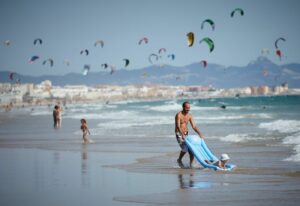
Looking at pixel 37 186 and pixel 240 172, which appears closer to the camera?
pixel 37 186

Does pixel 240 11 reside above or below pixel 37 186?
above

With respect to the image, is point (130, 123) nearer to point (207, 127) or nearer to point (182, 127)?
point (207, 127)

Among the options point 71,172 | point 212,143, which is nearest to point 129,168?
point 71,172

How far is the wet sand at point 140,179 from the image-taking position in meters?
7.31

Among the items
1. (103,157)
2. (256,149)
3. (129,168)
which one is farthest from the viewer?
(256,149)

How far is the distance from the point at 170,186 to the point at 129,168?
2283 millimetres

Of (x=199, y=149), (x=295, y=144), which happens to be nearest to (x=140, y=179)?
(x=199, y=149)

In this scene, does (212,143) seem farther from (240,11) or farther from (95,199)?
(95,199)

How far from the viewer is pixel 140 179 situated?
9078 millimetres

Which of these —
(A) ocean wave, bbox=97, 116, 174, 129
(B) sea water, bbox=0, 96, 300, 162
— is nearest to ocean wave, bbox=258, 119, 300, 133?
(B) sea water, bbox=0, 96, 300, 162

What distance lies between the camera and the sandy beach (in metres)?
7.31

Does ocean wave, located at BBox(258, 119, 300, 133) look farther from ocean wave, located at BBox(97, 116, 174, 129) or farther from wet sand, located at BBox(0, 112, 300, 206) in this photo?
wet sand, located at BBox(0, 112, 300, 206)

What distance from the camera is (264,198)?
23.5 feet

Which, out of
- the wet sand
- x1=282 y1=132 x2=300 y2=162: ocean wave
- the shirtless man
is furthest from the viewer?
x1=282 y1=132 x2=300 y2=162: ocean wave
